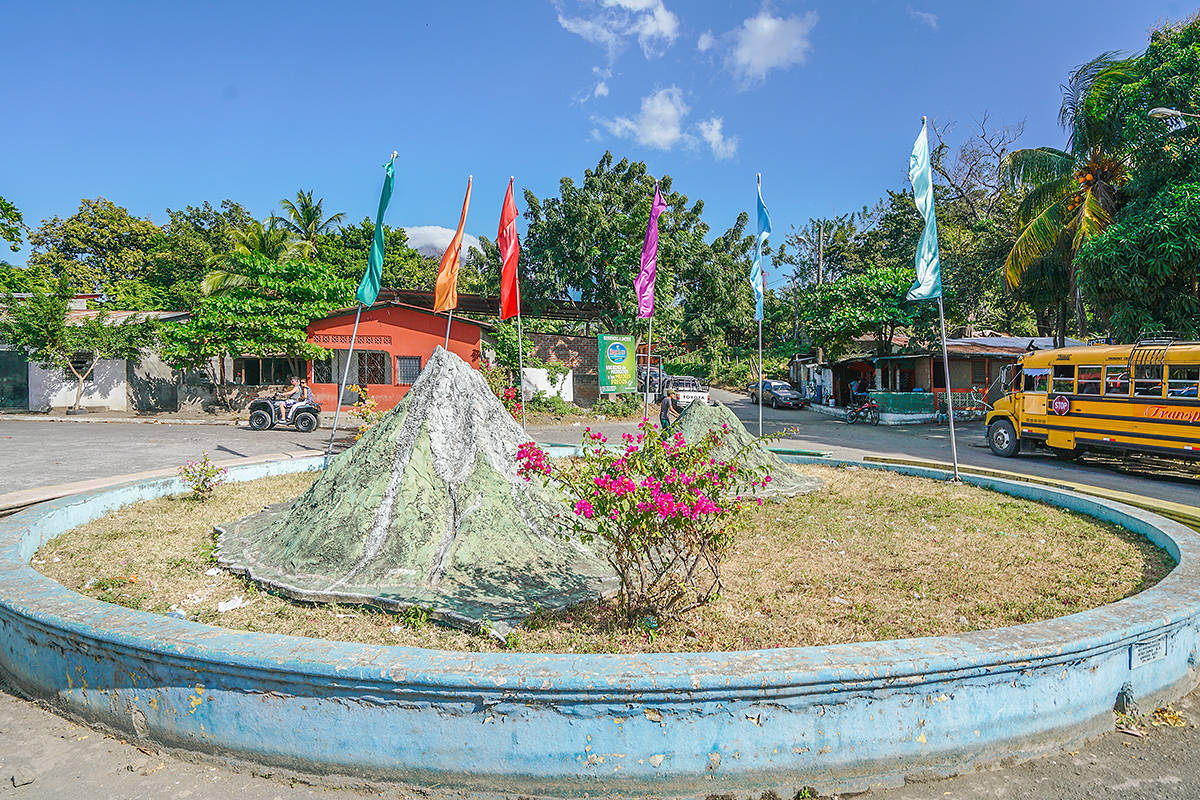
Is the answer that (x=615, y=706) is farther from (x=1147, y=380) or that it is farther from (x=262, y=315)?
(x=262, y=315)

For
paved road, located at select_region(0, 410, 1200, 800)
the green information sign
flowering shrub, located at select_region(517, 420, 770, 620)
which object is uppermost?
the green information sign

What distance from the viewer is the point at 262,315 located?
2233 centimetres

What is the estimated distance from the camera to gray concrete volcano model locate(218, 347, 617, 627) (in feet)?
15.5

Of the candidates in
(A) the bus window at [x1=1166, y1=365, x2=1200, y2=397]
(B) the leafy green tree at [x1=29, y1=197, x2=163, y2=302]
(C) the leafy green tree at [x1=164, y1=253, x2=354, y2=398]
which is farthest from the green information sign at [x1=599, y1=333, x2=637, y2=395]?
(B) the leafy green tree at [x1=29, y1=197, x2=163, y2=302]

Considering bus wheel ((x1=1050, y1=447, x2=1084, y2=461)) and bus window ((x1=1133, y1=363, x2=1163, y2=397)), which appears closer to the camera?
bus window ((x1=1133, y1=363, x2=1163, y2=397))

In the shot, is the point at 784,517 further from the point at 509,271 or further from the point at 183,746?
the point at 509,271

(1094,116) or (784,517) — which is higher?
(1094,116)

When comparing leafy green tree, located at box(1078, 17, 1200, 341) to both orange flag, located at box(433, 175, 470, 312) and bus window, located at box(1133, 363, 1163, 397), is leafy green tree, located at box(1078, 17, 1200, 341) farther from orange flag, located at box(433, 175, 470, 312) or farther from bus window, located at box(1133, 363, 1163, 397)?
orange flag, located at box(433, 175, 470, 312)

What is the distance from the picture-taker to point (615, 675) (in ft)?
8.88

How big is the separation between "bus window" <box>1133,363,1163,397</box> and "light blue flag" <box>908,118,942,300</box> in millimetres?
4969

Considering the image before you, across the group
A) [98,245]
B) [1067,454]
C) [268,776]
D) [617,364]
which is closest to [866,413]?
[617,364]

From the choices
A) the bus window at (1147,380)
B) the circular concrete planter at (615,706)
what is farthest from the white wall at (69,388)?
the bus window at (1147,380)

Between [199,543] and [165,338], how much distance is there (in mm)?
19305

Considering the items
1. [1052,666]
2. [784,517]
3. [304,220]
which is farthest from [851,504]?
[304,220]
